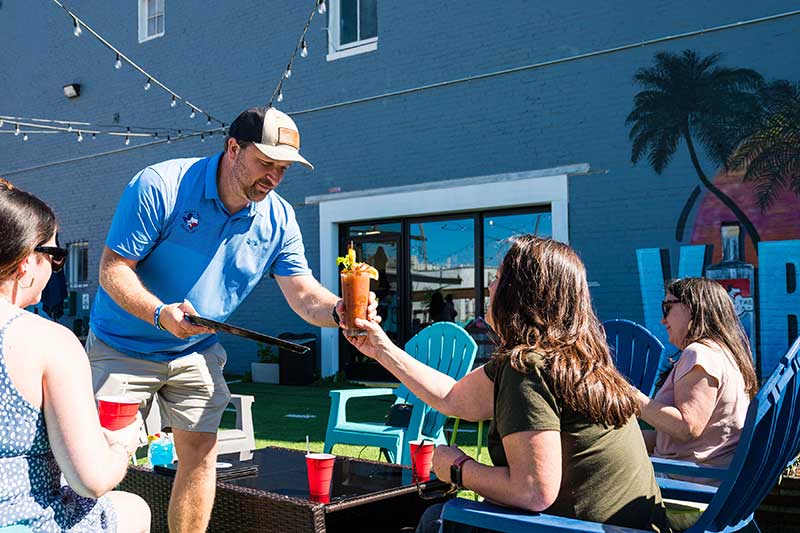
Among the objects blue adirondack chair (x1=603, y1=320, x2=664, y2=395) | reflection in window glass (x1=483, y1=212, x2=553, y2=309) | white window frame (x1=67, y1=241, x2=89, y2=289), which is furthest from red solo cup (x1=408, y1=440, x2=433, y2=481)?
white window frame (x1=67, y1=241, x2=89, y2=289)

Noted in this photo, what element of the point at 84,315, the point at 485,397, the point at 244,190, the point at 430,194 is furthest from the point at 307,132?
the point at 485,397

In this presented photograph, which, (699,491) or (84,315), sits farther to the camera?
(84,315)

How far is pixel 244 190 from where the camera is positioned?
299cm

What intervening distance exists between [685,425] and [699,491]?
0.36 meters

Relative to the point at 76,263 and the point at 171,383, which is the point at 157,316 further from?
the point at 76,263

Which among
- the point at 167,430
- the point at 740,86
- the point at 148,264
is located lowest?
the point at 167,430

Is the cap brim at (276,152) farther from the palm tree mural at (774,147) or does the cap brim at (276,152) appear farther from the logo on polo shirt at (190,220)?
the palm tree mural at (774,147)

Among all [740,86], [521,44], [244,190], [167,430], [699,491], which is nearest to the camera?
[699,491]

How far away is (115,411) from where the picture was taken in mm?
1914

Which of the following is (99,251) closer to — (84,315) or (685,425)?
(84,315)

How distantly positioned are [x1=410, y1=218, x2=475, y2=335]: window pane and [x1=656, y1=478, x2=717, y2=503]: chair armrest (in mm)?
7426

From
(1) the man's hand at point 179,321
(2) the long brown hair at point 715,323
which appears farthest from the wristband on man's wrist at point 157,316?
(2) the long brown hair at point 715,323

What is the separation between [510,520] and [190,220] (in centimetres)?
168

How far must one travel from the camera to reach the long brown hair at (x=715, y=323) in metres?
3.02
